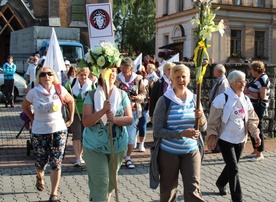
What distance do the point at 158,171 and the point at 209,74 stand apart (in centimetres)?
637

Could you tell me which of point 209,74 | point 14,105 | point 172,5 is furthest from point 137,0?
point 209,74

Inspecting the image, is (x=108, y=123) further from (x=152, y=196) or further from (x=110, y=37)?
(x=110, y=37)

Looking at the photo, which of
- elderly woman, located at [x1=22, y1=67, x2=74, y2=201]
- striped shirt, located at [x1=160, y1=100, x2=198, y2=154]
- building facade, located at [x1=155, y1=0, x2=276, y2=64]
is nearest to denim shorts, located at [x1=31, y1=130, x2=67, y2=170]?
elderly woman, located at [x1=22, y1=67, x2=74, y2=201]

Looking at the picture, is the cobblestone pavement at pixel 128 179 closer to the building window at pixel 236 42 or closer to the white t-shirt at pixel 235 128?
the white t-shirt at pixel 235 128

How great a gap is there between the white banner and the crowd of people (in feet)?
2.08

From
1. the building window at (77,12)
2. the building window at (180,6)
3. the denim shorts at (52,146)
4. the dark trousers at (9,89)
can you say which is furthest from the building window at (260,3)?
the denim shorts at (52,146)

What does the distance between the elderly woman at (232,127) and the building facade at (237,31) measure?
100 ft

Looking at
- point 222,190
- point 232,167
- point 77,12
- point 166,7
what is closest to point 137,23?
point 166,7

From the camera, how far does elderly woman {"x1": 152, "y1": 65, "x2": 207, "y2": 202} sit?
5.34 meters

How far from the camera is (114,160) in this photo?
213 inches

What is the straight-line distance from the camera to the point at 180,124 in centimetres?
539

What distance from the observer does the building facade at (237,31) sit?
3731 centimetres

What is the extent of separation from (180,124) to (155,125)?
0.28m

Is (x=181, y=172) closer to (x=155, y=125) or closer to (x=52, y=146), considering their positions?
(x=155, y=125)
